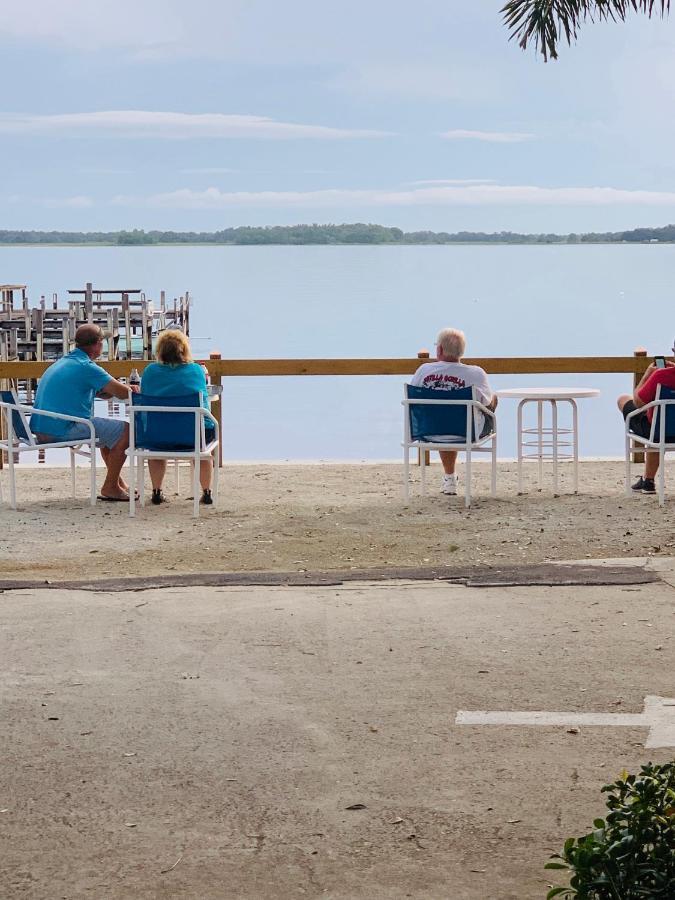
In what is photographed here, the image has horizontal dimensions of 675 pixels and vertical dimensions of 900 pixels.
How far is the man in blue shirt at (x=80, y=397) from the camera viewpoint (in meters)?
9.08

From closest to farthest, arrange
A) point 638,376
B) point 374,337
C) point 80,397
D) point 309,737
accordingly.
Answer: point 309,737, point 80,397, point 638,376, point 374,337

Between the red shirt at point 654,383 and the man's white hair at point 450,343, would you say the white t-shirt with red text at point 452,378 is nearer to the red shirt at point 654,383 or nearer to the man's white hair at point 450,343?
the man's white hair at point 450,343

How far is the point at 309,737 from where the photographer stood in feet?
14.0

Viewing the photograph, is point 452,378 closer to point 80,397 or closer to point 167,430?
point 167,430

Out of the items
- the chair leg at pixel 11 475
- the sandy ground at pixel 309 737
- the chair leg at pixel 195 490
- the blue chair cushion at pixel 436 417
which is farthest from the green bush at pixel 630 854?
the chair leg at pixel 11 475

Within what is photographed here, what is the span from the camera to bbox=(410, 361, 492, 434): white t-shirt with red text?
9109 mm

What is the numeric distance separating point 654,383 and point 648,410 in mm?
321

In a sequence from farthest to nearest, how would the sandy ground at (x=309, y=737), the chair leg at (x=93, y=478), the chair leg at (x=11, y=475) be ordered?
the chair leg at (x=93, y=478)
the chair leg at (x=11, y=475)
the sandy ground at (x=309, y=737)

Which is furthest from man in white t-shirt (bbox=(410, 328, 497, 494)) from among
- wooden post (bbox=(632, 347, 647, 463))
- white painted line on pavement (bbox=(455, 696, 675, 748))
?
white painted line on pavement (bbox=(455, 696, 675, 748))

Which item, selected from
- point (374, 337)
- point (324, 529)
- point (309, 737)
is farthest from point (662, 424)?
point (374, 337)

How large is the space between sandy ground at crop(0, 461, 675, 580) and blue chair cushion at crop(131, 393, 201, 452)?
45 centimetres

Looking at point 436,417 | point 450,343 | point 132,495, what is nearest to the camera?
point 132,495

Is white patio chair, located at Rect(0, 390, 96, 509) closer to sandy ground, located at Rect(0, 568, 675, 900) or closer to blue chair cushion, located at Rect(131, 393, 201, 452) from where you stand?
blue chair cushion, located at Rect(131, 393, 201, 452)

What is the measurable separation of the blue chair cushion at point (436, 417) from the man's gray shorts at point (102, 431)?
1922mm
